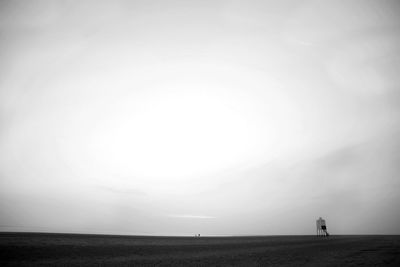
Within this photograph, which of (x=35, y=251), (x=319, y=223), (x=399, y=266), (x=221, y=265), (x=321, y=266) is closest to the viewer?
(x=399, y=266)

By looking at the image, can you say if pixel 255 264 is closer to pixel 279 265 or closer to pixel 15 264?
pixel 279 265

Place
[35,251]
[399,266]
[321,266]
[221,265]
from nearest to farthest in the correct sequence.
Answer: [399,266], [321,266], [221,265], [35,251]

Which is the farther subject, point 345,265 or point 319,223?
point 319,223

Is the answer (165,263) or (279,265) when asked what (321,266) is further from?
(165,263)

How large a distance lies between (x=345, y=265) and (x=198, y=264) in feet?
36.5

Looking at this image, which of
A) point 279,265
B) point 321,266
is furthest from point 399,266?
point 279,265

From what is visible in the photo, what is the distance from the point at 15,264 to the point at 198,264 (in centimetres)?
1320

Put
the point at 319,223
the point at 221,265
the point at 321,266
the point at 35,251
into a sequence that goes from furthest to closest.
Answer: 1. the point at 319,223
2. the point at 35,251
3. the point at 221,265
4. the point at 321,266

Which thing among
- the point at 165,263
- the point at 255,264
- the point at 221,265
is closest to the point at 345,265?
the point at 255,264

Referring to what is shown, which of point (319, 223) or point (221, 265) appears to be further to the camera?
point (319, 223)

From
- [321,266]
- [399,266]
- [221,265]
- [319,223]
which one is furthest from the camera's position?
[319,223]

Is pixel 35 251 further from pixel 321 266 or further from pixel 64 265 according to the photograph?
pixel 321 266

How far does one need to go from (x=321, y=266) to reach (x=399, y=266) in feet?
16.5

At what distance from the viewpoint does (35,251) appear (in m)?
20.4
